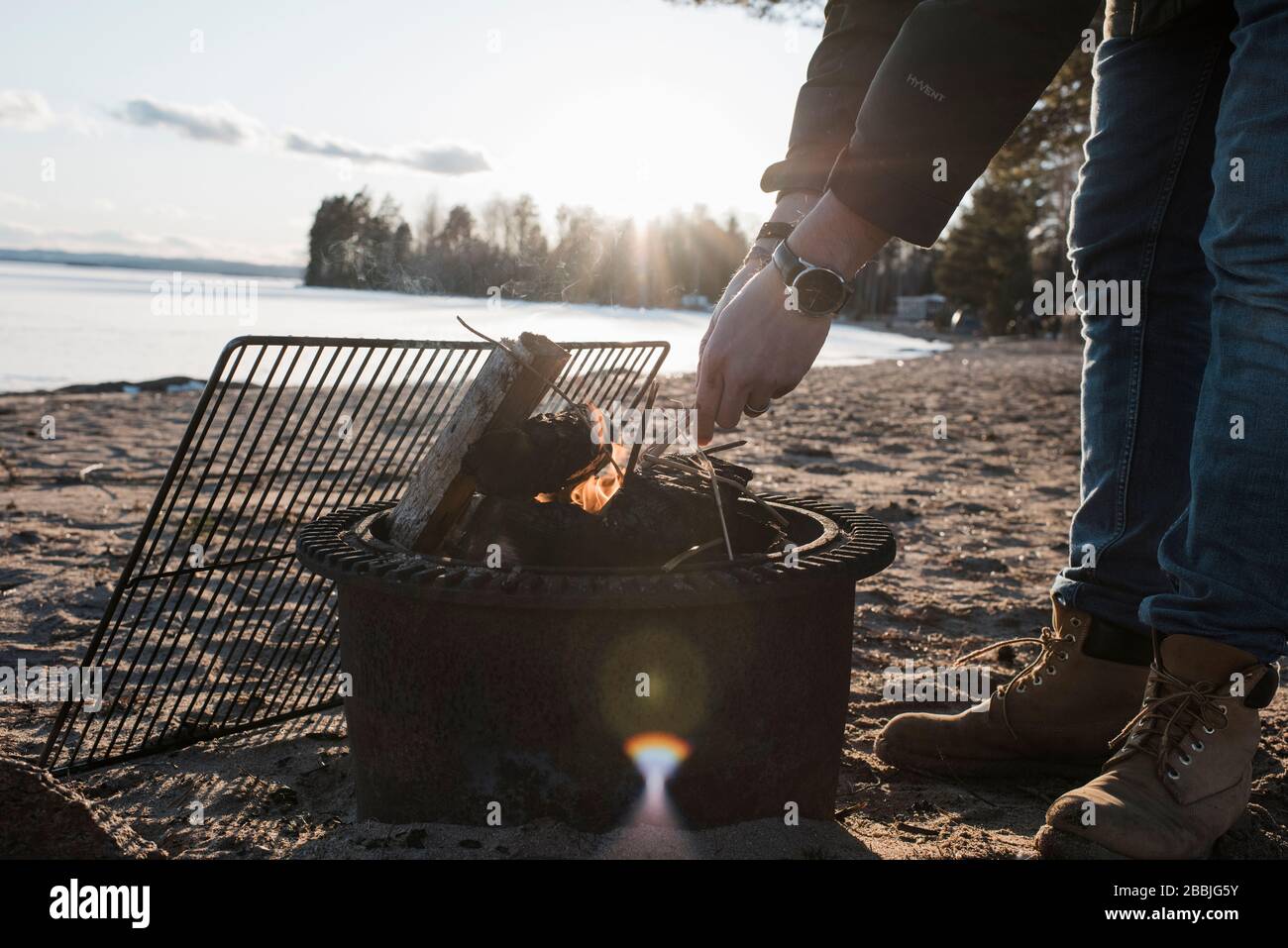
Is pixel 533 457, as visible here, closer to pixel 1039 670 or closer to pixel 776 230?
pixel 776 230

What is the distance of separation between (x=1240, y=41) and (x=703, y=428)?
3.42 feet

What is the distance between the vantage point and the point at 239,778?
82.3 inches

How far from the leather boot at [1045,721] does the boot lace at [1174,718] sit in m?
0.39

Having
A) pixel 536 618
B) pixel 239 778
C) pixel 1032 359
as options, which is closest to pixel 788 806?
pixel 536 618

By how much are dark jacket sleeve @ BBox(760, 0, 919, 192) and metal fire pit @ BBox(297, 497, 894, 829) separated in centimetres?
79

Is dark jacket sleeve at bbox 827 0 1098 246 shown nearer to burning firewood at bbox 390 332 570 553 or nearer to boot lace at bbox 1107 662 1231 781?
burning firewood at bbox 390 332 570 553

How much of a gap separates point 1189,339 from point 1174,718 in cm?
84

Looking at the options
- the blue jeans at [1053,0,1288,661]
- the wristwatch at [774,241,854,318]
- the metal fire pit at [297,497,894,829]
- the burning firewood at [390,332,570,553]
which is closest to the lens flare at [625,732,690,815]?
the metal fire pit at [297,497,894,829]

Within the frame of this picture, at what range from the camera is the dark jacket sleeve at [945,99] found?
1453mm

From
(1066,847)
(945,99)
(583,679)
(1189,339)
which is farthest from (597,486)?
(1189,339)

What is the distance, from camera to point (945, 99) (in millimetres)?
1480

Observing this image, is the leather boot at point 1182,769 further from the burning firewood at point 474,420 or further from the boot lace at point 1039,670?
the burning firewood at point 474,420

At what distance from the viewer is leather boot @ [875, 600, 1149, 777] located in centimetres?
205
